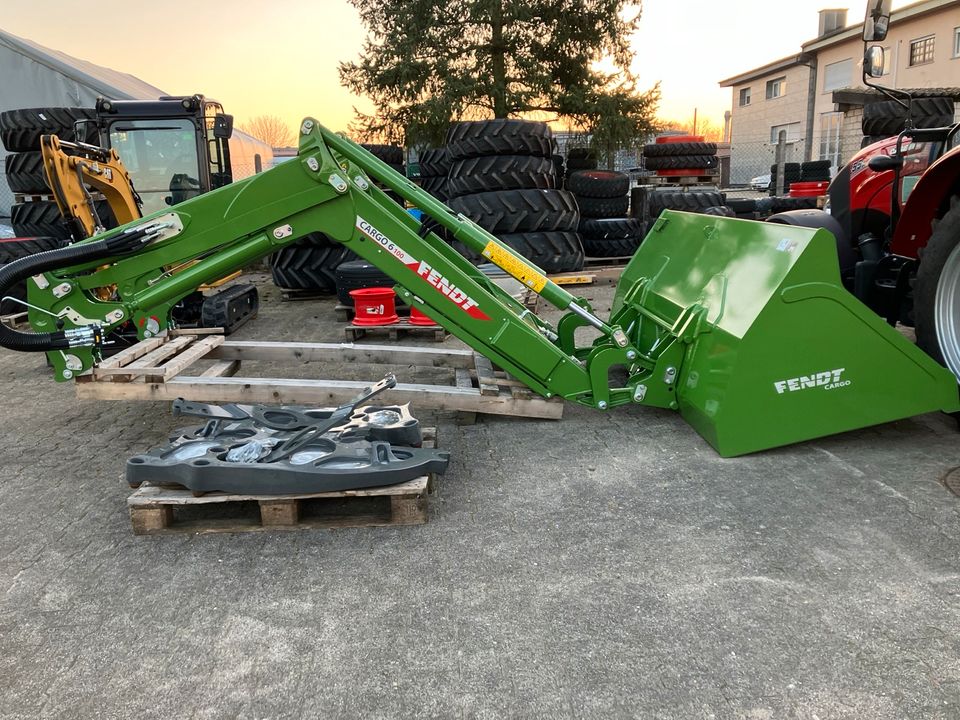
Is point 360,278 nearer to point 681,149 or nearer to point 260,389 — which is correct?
point 260,389

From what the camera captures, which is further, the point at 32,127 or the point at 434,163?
the point at 434,163

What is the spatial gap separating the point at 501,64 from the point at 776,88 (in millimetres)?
23666

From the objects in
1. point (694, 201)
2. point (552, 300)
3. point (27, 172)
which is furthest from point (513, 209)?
point (27, 172)

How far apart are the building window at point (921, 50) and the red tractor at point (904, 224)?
23.0m

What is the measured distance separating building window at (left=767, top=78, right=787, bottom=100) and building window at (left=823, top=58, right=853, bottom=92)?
12.0 feet

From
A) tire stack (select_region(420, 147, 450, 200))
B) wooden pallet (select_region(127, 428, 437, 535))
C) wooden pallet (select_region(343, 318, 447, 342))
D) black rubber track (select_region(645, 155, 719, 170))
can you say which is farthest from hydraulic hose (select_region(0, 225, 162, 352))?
black rubber track (select_region(645, 155, 719, 170))

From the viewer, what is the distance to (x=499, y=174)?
8.48 metres

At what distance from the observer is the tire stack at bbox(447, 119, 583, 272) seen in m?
8.40

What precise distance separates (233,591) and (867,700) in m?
2.13

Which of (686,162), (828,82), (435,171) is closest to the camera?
(435,171)

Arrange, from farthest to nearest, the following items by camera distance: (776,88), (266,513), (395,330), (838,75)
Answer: (776,88) → (838,75) → (395,330) → (266,513)

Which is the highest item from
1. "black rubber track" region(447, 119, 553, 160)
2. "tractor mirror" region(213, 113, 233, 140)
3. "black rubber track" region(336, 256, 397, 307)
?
"tractor mirror" region(213, 113, 233, 140)

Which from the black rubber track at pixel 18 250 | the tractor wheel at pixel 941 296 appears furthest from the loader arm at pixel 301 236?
the black rubber track at pixel 18 250

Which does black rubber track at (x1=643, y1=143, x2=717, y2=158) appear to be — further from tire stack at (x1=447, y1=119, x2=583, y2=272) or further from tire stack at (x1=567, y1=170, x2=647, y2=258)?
tire stack at (x1=447, y1=119, x2=583, y2=272)
